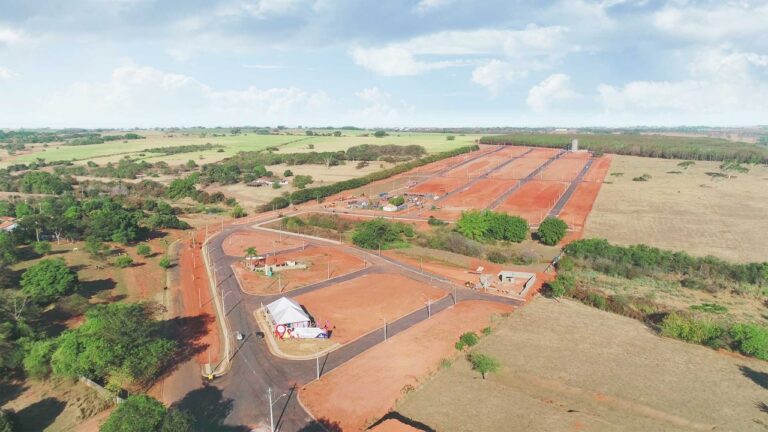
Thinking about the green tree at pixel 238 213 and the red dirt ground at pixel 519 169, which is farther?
the red dirt ground at pixel 519 169

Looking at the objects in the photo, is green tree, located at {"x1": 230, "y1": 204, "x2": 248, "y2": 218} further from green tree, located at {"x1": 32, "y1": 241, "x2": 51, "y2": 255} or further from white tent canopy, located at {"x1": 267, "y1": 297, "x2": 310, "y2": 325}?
white tent canopy, located at {"x1": 267, "y1": 297, "x2": 310, "y2": 325}

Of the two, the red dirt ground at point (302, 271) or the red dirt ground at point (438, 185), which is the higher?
the red dirt ground at point (438, 185)

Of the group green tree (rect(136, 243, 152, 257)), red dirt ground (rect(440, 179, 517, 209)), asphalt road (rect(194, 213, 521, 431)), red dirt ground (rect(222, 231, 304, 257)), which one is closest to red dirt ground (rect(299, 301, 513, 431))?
asphalt road (rect(194, 213, 521, 431))

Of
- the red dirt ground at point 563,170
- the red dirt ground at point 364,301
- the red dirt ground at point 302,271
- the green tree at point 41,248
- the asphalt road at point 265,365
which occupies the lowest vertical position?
the asphalt road at point 265,365

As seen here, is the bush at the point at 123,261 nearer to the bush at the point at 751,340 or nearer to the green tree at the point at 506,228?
the green tree at the point at 506,228

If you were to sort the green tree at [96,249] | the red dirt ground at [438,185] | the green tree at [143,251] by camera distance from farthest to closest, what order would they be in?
the red dirt ground at [438,185]
the green tree at [143,251]
the green tree at [96,249]

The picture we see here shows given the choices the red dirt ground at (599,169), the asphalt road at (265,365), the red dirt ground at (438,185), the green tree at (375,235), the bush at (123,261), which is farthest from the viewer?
the red dirt ground at (599,169)

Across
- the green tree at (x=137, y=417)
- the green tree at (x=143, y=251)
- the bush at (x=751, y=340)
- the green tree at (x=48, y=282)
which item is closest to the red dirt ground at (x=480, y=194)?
the green tree at (x=143, y=251)
